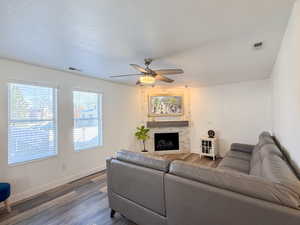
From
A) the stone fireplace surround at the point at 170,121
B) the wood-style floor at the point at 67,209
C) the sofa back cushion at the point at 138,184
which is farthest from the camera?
the stone fireplace surround at the point at 170,121

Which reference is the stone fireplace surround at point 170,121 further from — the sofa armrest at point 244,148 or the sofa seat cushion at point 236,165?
the sofa seat cushion at point 236,165

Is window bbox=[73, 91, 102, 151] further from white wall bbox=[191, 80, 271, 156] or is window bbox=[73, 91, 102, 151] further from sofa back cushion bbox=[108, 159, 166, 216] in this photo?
white wall bbox=[191, 80, 271, 156]

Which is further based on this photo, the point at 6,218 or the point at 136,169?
the point at 6,218

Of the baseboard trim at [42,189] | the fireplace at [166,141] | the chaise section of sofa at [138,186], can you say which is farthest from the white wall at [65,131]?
the chaise section of sofa at [138,186]

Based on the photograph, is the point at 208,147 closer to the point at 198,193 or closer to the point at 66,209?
the point at 198,193

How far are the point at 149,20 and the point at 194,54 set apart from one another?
48.4 inches

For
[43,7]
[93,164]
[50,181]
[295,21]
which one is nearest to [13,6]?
[43,7]

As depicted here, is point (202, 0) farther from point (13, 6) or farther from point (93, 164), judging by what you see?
point (93, 164)

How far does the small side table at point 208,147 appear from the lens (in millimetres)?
5039

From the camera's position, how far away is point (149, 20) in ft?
5.59

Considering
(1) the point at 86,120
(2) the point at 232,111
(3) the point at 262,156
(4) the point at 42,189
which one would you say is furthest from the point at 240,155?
(4) the point at 42,189

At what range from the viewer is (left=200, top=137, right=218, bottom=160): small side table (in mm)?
5039

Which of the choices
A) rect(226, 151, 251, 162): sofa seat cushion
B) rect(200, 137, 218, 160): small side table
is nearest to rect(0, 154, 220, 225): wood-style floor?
rect(226, 151, 251, 162): sofa seat cushion

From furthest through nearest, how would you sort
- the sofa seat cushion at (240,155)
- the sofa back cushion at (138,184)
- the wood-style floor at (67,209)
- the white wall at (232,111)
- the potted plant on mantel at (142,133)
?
the potted plant on mantel at (142,133) < the white wall at (232,111) < the sofa seat cushion at (240,155) < the wood-style floor at (67,209) < the sofa back cushion at (138,184)
